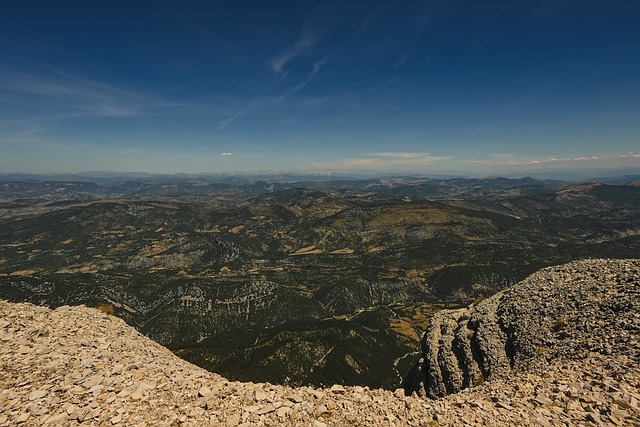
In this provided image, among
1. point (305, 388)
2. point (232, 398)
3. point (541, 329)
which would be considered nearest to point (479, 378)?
point (541, 329)

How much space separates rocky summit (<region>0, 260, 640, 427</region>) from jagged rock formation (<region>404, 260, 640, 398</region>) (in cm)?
21

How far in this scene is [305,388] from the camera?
82.8 feet

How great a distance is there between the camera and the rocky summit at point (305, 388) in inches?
802

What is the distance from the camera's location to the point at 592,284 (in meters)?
42.5

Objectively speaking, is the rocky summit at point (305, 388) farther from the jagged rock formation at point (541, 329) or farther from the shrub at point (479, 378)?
the shrub at point (479, 378)

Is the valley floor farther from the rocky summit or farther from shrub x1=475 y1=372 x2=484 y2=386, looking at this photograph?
shrub x1=475 y1=372 x2=484 y2=386

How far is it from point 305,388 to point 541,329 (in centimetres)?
3276

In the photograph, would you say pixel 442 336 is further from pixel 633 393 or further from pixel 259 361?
pixel 259 361

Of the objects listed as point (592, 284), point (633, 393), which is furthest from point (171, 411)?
point (592, 284)

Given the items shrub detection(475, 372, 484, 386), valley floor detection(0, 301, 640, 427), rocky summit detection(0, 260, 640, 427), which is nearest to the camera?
valley floor detection(0, 301, 640, 427)

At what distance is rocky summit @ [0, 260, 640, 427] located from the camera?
66.8 feet

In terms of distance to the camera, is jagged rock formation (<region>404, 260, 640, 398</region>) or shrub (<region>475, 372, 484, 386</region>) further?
shrub (<region>475, 372, 484, 386</region>)

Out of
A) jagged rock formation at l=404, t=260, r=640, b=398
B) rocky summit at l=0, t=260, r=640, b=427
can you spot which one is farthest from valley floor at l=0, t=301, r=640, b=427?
jagged rock formation at l=404, t=260, r=640, b=398

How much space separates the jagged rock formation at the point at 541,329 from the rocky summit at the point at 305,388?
8.1 inches
